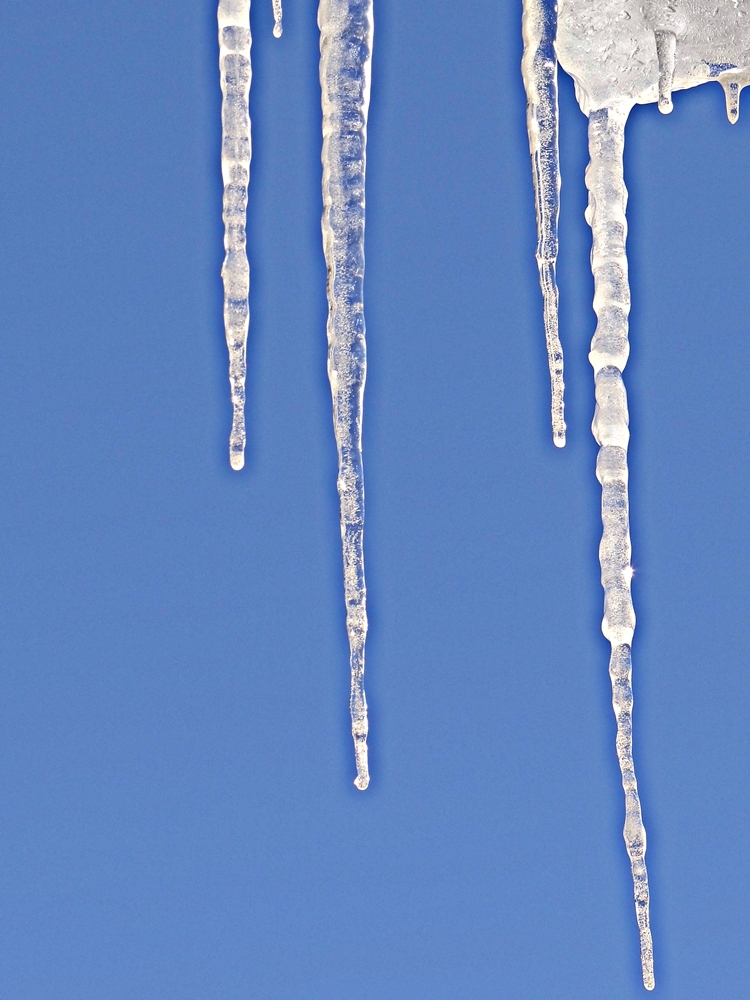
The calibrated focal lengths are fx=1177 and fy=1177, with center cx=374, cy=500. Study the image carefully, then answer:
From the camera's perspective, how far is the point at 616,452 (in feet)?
4.19

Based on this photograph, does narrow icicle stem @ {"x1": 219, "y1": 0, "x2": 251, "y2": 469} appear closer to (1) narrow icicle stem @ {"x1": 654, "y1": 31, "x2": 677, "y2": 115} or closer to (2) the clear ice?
(2) the clear ice

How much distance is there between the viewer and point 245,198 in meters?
1.29

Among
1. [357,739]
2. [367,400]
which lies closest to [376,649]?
[357,739]

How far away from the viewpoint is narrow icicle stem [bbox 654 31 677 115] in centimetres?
132

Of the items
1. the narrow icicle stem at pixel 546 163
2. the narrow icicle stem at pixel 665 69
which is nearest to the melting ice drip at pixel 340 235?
the narrow icicle stem at pixel 546 163

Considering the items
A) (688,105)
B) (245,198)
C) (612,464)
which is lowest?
(612,464)

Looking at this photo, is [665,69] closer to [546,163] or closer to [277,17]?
[546,163]

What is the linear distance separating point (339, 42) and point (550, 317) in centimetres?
38

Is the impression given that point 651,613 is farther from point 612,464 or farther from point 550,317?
point 550,317

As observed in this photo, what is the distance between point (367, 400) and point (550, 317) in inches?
8.8

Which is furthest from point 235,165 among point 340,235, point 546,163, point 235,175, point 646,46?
point 646,46

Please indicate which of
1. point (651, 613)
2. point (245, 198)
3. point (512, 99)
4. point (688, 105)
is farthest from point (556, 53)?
point (651, 613)

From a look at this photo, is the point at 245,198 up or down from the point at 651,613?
up

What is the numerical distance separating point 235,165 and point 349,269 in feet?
0.55
